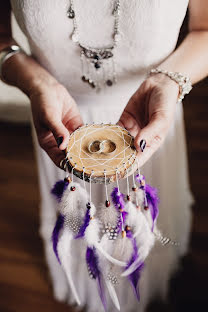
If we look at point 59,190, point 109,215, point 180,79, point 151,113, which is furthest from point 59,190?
point 180,79

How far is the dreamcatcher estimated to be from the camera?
0.52 m

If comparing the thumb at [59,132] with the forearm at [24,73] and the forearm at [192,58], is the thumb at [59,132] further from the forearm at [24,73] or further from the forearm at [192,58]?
the forearm at [192,58]

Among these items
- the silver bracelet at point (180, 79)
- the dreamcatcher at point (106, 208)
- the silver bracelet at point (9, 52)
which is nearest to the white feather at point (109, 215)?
the dreamcatcher at point (106, 208)

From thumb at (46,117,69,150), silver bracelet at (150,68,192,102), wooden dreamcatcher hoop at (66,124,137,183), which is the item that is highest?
silver bracelet at (150,68,192,102)

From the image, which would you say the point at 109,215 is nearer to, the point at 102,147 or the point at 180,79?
the point at 102,147

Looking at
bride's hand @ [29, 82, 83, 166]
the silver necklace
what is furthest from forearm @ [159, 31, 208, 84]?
bride's hand @ [29, 82, 83, 166]

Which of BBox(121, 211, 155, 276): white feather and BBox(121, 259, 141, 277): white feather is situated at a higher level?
BBox(121, 211, 155, 276): white feather

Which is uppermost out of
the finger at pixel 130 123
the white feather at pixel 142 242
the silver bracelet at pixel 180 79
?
the silver bracelet at pixel 180 79

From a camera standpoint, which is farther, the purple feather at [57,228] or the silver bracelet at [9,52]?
the silver bracelet at [9,52]

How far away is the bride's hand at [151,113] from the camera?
540mm

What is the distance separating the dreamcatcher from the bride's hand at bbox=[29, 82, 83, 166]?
0.05 meters

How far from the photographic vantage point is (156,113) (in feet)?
1.88

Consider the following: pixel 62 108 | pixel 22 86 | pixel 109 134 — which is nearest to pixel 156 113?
pixel 109 134

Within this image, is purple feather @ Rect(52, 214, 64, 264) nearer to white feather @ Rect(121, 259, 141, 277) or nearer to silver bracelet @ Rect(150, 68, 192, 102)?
white feather @ Rect(121, 259, 141, 277)
